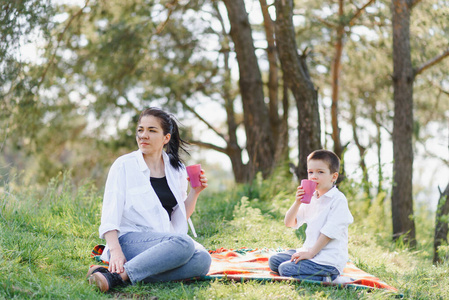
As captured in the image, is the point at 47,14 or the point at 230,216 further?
the point at 47,14

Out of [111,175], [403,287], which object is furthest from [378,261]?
[111,175]

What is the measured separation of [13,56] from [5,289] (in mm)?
4190

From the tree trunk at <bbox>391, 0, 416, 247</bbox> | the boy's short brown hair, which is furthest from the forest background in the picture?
the boy's short brown hair

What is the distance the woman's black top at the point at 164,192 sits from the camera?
3564mm

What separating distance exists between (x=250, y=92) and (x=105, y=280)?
645 centimetres

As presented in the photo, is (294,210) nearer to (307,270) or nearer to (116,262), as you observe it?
(307,270)

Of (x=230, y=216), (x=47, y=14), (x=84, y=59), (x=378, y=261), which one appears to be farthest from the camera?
(x=84, y=59)

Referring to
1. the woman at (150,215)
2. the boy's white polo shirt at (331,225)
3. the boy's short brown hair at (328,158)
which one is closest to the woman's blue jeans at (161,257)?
the woman at (150,215)

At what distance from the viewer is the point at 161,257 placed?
3178 mm

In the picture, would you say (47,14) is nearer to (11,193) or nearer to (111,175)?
(11,193)

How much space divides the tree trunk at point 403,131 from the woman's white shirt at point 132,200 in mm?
4688

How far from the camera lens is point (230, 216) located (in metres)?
5.82

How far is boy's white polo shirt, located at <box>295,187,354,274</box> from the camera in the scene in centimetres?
340

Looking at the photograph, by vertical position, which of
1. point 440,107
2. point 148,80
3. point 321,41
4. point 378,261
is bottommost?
point 378,261
